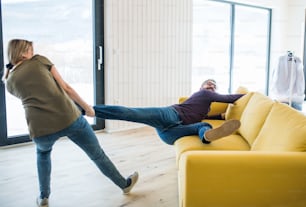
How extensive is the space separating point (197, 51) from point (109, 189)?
12.9 ft

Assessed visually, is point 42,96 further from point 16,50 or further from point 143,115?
point 143,115

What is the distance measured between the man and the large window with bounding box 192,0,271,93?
3.04 m

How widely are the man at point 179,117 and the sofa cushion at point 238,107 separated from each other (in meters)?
0.06

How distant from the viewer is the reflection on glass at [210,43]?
625 centimetres

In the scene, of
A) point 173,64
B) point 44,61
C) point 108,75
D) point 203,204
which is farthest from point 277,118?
point 173,64

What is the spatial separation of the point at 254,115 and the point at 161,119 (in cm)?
76

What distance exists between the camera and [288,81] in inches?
227

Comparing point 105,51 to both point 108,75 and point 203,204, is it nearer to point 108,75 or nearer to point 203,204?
point 108,75

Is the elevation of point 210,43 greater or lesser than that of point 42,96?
greater

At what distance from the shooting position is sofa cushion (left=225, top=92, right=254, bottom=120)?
316 cm

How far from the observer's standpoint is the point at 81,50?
4773mm

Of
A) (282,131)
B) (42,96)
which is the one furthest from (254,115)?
(42,96)

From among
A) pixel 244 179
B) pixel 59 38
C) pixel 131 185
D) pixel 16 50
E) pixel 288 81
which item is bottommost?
pixel 131 185

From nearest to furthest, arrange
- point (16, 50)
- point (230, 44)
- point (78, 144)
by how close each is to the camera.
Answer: point (16, 50) < point (78, 144) < point (230, 44)
